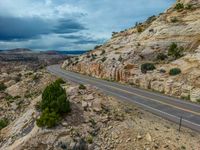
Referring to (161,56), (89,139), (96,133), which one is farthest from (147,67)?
(89,139)

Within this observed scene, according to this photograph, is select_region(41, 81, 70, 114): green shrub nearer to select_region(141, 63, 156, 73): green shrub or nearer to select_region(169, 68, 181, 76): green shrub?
select_region(169, 68, 181, 76): green shrub

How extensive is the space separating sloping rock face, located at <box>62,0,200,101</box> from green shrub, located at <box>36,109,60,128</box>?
22301 mm

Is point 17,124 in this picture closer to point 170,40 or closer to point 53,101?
point 53,101

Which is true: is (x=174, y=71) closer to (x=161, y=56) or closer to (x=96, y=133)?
(x=161, y=56)

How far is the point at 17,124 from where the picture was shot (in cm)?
2336

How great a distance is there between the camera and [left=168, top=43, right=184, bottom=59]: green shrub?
5193cm

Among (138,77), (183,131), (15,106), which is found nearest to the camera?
(183,131)

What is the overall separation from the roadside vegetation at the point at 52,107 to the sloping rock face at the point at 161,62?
68.6ft

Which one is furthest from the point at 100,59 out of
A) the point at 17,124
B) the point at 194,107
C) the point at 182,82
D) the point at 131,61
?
the point at 17,124

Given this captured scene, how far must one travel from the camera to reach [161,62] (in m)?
52.7

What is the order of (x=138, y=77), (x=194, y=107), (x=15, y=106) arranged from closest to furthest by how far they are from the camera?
1. (x=194, y=107)
2. (x=15, y=106)
3. (x=138, y=77)

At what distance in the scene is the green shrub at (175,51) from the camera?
51934 millimetres

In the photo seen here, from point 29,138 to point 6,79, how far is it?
49043 mm

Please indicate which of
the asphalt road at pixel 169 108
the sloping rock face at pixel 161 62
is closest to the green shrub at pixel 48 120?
the asphalt road at pixel 169 108
